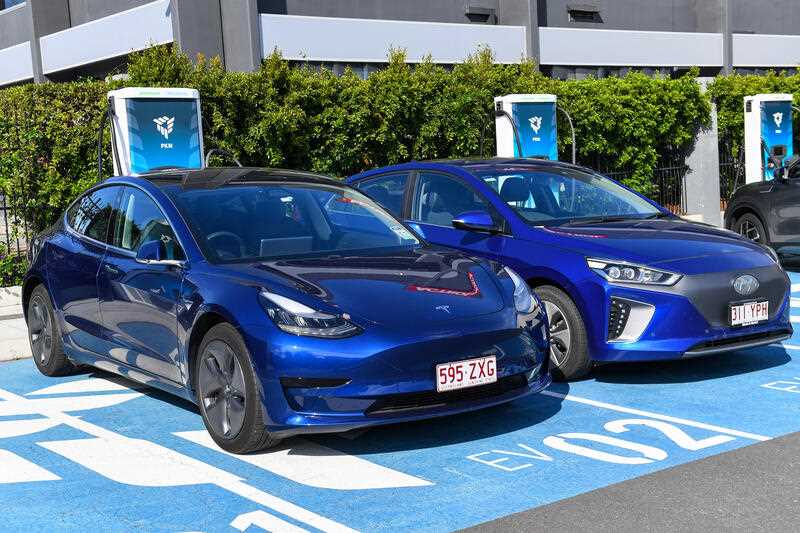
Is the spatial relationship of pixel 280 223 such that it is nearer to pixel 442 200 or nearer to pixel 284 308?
pixel 284 308

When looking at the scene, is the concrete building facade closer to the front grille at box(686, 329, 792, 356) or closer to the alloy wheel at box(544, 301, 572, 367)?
the alloy wheel at box(544, 301, 572, 367)

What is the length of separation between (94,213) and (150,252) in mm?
1486

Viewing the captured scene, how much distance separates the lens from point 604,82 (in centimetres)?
1703

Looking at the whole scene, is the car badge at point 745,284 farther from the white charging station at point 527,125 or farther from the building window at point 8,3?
the building window at point 8,3

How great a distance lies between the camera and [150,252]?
5.98 meters

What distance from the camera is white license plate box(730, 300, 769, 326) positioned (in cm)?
671

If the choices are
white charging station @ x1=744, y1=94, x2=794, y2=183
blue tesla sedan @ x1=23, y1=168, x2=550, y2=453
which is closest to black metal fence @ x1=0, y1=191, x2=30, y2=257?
blue tesla sedan @ x1=23, y1=168, x2=550, y2=453

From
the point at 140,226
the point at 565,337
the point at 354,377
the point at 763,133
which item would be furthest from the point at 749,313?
the point at 763,133

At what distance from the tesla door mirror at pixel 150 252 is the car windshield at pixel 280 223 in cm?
23

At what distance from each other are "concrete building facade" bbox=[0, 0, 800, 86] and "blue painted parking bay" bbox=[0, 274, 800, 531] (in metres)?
14.7

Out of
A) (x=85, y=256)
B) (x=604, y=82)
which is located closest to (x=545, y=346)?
(x=85, y=256)

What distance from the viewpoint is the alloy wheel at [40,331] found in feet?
25.5

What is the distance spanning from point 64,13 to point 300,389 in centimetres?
2525

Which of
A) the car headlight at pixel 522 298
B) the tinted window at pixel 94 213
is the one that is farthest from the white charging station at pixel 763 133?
the tinted window at pixel 94 213
